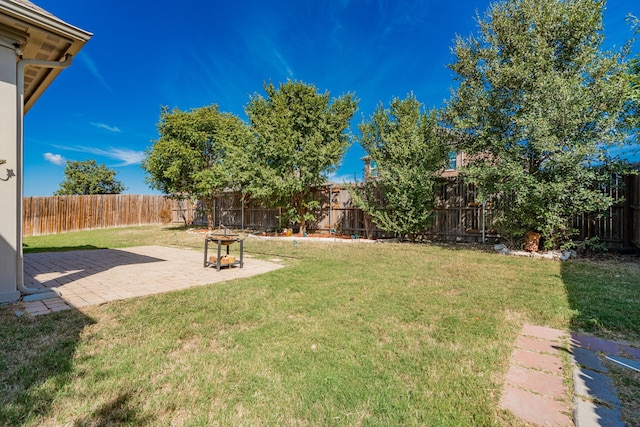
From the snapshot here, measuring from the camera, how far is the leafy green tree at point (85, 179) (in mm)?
26047

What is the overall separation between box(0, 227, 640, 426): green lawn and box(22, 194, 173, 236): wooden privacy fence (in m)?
16.0

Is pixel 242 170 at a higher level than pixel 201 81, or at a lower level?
lower

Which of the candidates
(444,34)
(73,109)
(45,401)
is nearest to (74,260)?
(45,401)

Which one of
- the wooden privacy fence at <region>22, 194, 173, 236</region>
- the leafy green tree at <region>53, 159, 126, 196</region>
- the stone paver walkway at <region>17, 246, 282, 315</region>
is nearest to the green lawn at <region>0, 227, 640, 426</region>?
the stone paver walkway at <region>17, 246, 282, 315</region>

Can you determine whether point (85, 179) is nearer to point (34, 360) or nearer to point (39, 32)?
point (39, 32)

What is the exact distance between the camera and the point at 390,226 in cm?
1028

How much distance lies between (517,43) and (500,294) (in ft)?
23.3

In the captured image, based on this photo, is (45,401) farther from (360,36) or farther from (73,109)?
(73,109)

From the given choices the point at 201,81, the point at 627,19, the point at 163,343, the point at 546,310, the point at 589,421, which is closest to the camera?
the point at 589,421

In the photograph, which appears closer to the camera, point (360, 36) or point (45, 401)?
point (45, 401)

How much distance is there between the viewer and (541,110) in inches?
275

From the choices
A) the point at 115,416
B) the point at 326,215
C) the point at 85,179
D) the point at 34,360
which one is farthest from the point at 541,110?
the point at 85,179

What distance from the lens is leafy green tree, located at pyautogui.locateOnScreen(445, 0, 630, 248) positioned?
22.3ft

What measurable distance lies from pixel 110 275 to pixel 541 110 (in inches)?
378
